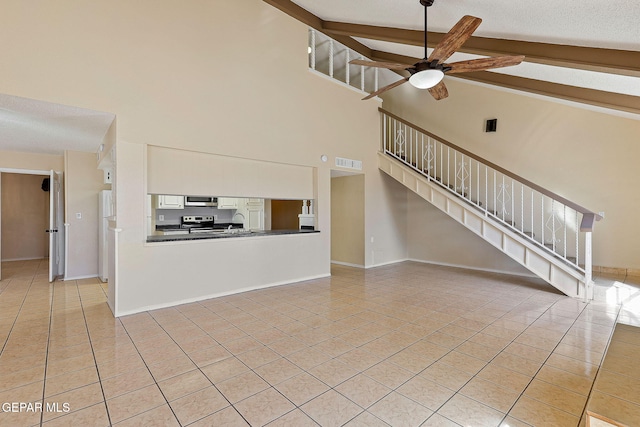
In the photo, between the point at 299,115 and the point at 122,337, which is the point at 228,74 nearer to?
the point at 299,115

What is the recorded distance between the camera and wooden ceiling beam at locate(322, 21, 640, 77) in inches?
131

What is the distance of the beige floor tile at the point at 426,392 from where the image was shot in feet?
6.53

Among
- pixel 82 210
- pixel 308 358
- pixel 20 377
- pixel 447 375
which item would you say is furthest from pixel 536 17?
pixel 82 210

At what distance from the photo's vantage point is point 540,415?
186 centimetres

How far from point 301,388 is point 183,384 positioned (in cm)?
86

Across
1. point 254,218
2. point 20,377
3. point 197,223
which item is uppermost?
point 254,218

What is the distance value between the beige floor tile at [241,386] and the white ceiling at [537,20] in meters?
4.32

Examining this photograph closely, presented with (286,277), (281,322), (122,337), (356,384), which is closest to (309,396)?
(356,384)

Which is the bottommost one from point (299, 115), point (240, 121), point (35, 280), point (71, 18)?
point (35, 280)

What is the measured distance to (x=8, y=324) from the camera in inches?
134

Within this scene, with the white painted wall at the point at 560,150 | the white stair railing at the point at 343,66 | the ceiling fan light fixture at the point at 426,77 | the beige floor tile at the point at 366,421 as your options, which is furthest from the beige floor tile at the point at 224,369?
the white painted wall at the point at 560,150

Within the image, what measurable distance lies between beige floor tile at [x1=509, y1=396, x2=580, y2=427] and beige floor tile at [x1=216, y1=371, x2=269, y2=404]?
166cm

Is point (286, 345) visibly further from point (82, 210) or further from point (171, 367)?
point (82, 210)

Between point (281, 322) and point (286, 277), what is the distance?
70.8 inches
